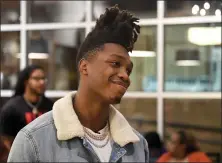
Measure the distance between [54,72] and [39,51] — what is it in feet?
1.36

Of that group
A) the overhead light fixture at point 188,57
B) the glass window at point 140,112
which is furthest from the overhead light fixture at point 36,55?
the overhead light fixture at point 188,57

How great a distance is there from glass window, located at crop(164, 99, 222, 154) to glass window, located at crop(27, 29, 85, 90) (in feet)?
4.61

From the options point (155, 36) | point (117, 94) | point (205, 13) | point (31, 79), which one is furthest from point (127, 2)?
point (117, 94)

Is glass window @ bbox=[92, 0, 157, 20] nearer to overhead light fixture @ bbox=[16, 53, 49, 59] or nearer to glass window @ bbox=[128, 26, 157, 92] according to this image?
glass window @ bbox=[128, 26, 157, 92]

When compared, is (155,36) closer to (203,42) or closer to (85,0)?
(203,42)

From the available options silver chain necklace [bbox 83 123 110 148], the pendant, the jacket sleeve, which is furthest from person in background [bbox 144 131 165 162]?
the jacket sleeve

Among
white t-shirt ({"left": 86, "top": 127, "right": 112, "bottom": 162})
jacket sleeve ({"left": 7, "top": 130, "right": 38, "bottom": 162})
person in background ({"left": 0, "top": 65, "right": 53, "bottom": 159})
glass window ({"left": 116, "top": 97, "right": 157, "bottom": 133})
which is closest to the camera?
jacket sleeve ({"left": 7, "top": 130, "right": 38, "bottom": 162})

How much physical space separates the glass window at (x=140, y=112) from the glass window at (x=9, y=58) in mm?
1749

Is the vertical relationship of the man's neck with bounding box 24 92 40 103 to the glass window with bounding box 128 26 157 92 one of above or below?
below

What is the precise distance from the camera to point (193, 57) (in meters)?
6.66

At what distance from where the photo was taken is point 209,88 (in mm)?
6590

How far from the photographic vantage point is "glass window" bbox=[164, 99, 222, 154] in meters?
6.51

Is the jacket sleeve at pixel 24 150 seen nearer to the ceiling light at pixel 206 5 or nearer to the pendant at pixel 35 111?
the pendant at pixel 35 111

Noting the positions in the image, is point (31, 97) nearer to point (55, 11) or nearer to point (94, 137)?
point (55, 11)
